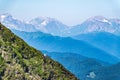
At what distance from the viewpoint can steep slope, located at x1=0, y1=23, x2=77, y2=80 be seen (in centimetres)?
4672

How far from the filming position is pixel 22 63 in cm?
4862

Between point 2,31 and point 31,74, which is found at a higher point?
point 2,31

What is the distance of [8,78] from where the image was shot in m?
45.7

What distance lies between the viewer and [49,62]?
54.2 m

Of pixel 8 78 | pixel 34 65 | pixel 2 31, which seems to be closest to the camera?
pixel 8 78

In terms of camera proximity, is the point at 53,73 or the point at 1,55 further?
the point at 53,73

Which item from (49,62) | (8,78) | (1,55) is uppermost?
(49,62)

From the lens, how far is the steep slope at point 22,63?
153 feet

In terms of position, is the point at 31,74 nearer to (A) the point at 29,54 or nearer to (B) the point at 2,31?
(A) the point at 29,54

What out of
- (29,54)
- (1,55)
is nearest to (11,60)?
(1,55)

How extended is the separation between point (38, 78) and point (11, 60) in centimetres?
409

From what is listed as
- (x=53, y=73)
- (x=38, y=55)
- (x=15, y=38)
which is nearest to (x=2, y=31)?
(x=15, y=38)

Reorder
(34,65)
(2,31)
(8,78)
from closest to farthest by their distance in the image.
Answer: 1. (8,78)
2. (34,65)
3. (2,31)

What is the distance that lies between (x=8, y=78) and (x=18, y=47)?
22.6 feet
